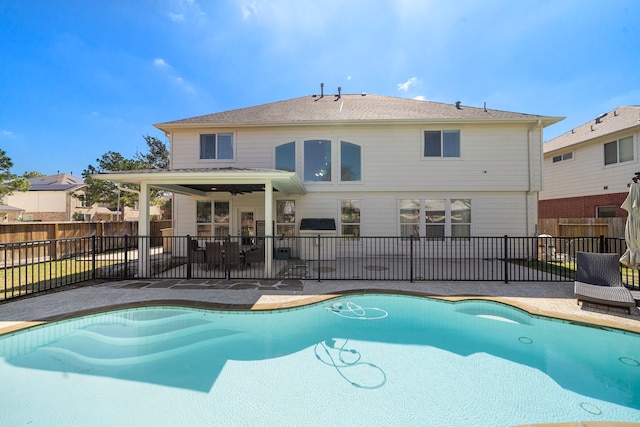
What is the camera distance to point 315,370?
12.3 feet

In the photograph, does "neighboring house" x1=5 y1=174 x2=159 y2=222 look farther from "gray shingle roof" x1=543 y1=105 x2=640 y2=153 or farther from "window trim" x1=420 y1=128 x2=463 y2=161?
"gray shingle roof" x1=543 y1=105 x2=640 y2=153

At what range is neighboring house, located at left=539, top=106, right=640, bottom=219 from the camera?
500 inches

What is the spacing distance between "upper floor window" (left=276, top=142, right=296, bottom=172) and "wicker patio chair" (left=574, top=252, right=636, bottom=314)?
10202 millimetres

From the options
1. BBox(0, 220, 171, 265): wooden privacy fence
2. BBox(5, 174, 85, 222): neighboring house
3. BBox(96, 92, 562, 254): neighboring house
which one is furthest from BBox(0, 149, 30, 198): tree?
BBox(5, 174, 85, 222): neighboring house

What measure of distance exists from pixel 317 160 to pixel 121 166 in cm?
2620

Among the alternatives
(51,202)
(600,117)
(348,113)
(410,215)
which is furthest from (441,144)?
(51,202)

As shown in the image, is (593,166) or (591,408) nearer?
(591,408)

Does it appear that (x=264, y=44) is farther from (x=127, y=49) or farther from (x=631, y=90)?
(x=631, y=90)

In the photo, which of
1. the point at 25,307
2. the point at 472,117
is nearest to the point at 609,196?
the point at 472,117

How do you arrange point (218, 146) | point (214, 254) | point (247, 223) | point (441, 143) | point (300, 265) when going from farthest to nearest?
1. point (247, 223)
2. point (218, 146)
3. point (441, 143)
4. point (300, 265)
5. point (214, 254)

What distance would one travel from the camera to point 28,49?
42.0 ft

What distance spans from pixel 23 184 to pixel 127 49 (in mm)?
13613

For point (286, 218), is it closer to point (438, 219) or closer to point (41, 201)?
point (438, 219)

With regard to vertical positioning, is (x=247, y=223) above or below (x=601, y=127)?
below
